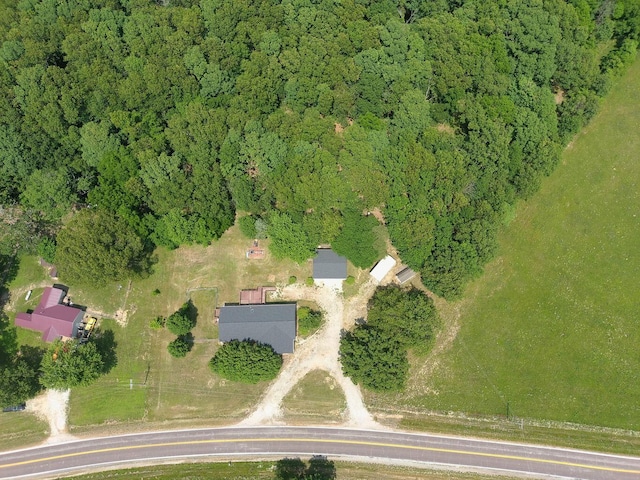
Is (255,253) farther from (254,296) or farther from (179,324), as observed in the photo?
(179,324)

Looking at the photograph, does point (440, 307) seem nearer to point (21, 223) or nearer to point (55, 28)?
point (21, 223)

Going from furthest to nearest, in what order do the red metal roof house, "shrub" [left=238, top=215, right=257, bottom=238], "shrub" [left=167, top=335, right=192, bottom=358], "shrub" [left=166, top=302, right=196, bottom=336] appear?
"shrub" [left=238, top=215, right=257, bottom=238]
the red metal roof house
"shrub" [left=166, top=302, right=196, bottom=336]
"shrub" [left=167, top=335, right=192, bottom=358]

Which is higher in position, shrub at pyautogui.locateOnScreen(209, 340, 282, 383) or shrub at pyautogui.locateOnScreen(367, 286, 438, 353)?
shrub at pyautogui.locateOnScreen(367, 286, 438, 353)

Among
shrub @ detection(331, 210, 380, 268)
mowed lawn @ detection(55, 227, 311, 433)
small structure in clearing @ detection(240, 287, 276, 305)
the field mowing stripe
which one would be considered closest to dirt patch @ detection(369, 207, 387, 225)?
shrub @ detection(331, 210, 380, 268)

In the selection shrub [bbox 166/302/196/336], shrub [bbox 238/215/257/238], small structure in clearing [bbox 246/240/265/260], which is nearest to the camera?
shrub [bbox 166/302/196/336]

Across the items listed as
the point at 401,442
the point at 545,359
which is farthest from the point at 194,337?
the point at 545,359

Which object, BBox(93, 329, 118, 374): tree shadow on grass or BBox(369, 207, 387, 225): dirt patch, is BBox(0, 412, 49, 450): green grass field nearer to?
BBox(93, 329, 118, 374): tree shadow on grass

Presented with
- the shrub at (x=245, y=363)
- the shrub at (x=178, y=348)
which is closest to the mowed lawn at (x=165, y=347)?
the shrub at (x=178, y=348)

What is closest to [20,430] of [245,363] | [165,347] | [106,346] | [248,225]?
[106,346]

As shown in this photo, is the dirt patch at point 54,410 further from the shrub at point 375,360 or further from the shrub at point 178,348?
the shrub at point 375,360
